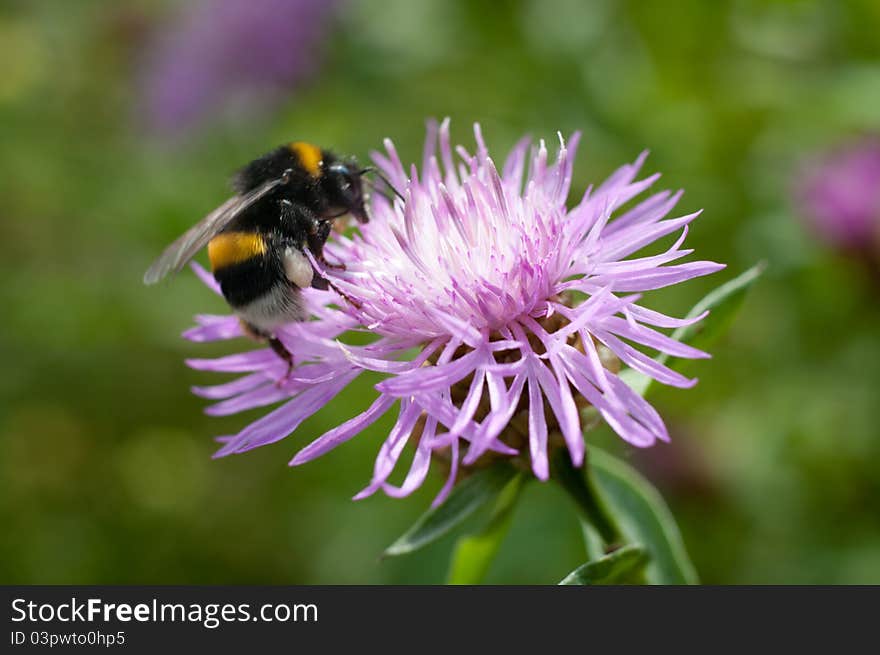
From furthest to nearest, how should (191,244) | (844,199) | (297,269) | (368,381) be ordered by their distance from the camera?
(368,381) → (844,199) → (297,269) → (191,244)

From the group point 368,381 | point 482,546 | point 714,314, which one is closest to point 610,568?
point 482,546

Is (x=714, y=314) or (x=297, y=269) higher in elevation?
(x=297, y=269)

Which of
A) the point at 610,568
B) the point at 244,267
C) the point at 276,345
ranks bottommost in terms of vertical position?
the point at 610,568

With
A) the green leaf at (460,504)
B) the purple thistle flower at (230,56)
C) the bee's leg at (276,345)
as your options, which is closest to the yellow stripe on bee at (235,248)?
the bee's leg at (276,345)

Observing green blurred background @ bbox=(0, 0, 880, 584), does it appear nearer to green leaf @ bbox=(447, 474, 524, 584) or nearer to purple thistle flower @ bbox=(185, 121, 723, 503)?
green leaf @ bbox=(447, 474, 524, 584)

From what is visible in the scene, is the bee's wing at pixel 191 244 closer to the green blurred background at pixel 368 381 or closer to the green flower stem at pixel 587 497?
the green flower stem at pixel 587 497

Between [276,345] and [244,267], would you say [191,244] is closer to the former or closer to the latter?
Answer: [244,267]

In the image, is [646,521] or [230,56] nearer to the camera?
[646,521]

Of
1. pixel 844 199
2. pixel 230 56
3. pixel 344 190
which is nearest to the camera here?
pixel 344 190
